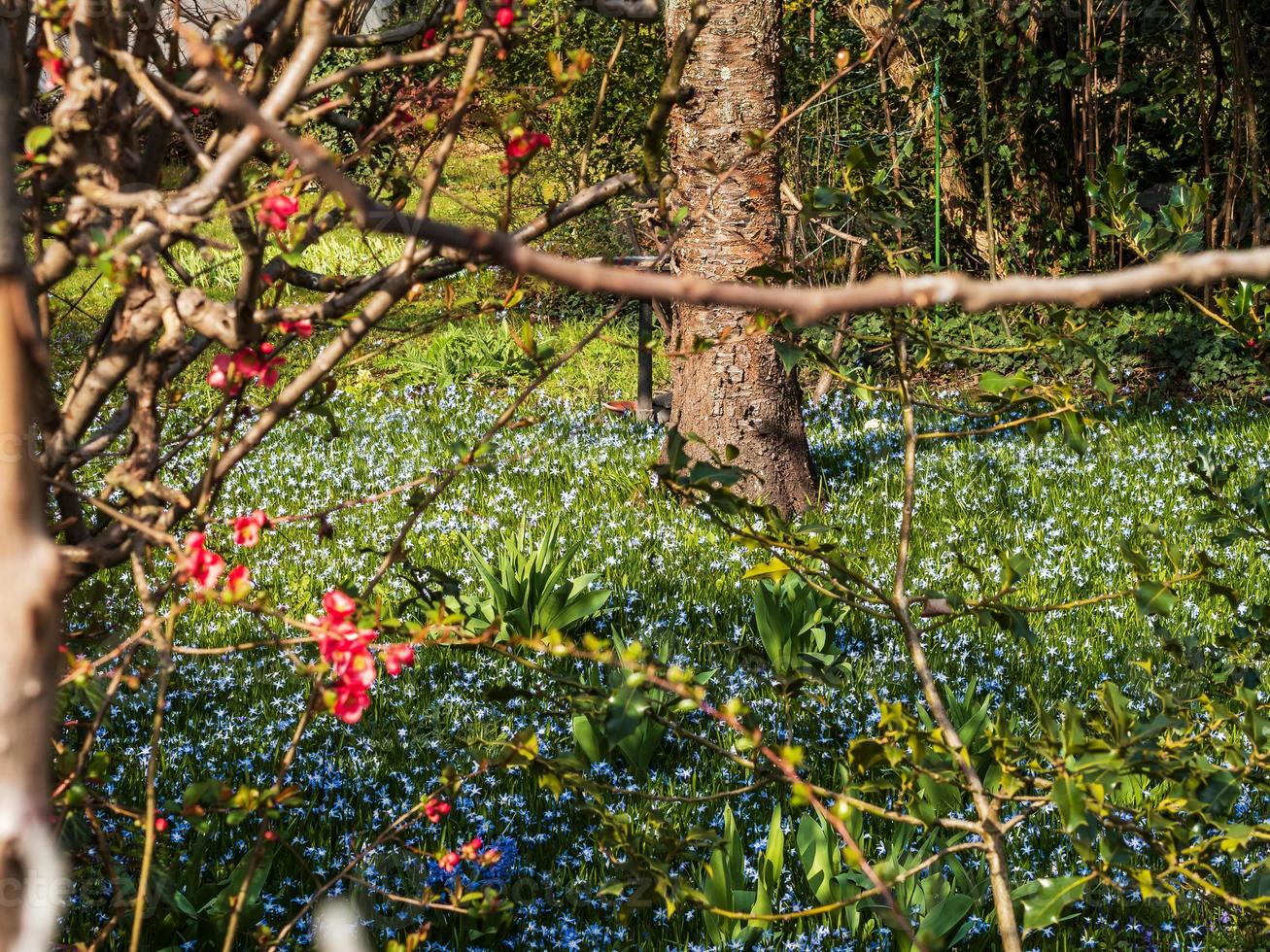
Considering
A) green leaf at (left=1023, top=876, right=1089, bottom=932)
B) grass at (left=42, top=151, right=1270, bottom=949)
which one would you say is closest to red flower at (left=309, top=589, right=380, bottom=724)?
grass at (left=42, top=151, right=1270, bottom=949)

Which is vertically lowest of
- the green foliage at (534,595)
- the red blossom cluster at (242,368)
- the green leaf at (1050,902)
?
the green foliage at (534,595)

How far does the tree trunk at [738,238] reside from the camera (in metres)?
5.07

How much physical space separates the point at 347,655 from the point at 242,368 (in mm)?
362

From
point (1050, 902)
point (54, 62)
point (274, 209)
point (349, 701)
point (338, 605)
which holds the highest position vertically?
point (54, 62)

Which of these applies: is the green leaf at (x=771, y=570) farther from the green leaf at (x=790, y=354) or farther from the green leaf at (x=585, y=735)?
the green leaf at (x=585, y=735)

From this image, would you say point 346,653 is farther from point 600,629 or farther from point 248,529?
point 600,629

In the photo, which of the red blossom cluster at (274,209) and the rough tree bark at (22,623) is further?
the red blossom cluster at (274,209)

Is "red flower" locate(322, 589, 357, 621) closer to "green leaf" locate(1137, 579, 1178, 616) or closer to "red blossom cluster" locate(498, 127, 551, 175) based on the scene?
"red blossom cluster" locate(498, 127, 551, 175)

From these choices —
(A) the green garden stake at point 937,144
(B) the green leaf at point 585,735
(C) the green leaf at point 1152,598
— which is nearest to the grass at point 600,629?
(B) the green leaf at point 585,735

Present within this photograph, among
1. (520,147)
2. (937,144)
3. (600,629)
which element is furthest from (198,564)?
(937,144)

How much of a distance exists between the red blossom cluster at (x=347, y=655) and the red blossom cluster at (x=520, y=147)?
593 mm

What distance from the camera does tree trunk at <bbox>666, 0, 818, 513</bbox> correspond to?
5066mm

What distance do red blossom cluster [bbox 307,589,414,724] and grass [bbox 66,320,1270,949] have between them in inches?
3.3

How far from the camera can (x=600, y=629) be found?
411 centimetres
